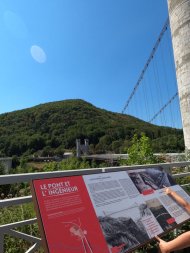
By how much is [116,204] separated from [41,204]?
77 cm

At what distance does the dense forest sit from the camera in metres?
62.0

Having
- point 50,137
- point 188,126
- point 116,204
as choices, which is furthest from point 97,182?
point 50,137

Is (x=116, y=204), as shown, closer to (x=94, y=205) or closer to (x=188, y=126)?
(x=94, y=205)

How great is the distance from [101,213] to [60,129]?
75.9 metres

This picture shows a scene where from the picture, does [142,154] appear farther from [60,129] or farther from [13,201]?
[60,129]

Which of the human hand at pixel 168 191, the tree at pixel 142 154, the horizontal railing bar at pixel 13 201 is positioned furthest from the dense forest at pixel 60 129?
the horizontal railing bar at pixel 13 201

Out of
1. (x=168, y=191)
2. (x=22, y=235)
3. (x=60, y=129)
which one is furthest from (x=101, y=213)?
(x=60, y=129)

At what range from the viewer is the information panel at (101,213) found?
2.21 m

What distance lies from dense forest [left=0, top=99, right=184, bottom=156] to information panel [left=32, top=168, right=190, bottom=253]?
146ft

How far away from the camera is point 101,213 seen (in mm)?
2572

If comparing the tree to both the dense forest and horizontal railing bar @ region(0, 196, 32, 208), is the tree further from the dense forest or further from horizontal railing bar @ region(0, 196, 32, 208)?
the dense forest

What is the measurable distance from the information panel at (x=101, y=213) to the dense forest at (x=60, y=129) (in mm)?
44486

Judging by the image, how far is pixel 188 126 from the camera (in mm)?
11969

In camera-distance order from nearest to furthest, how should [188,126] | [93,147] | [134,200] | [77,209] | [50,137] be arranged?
[77,209] < [134,200] < [188,126] < [93,147] < [50,137]
